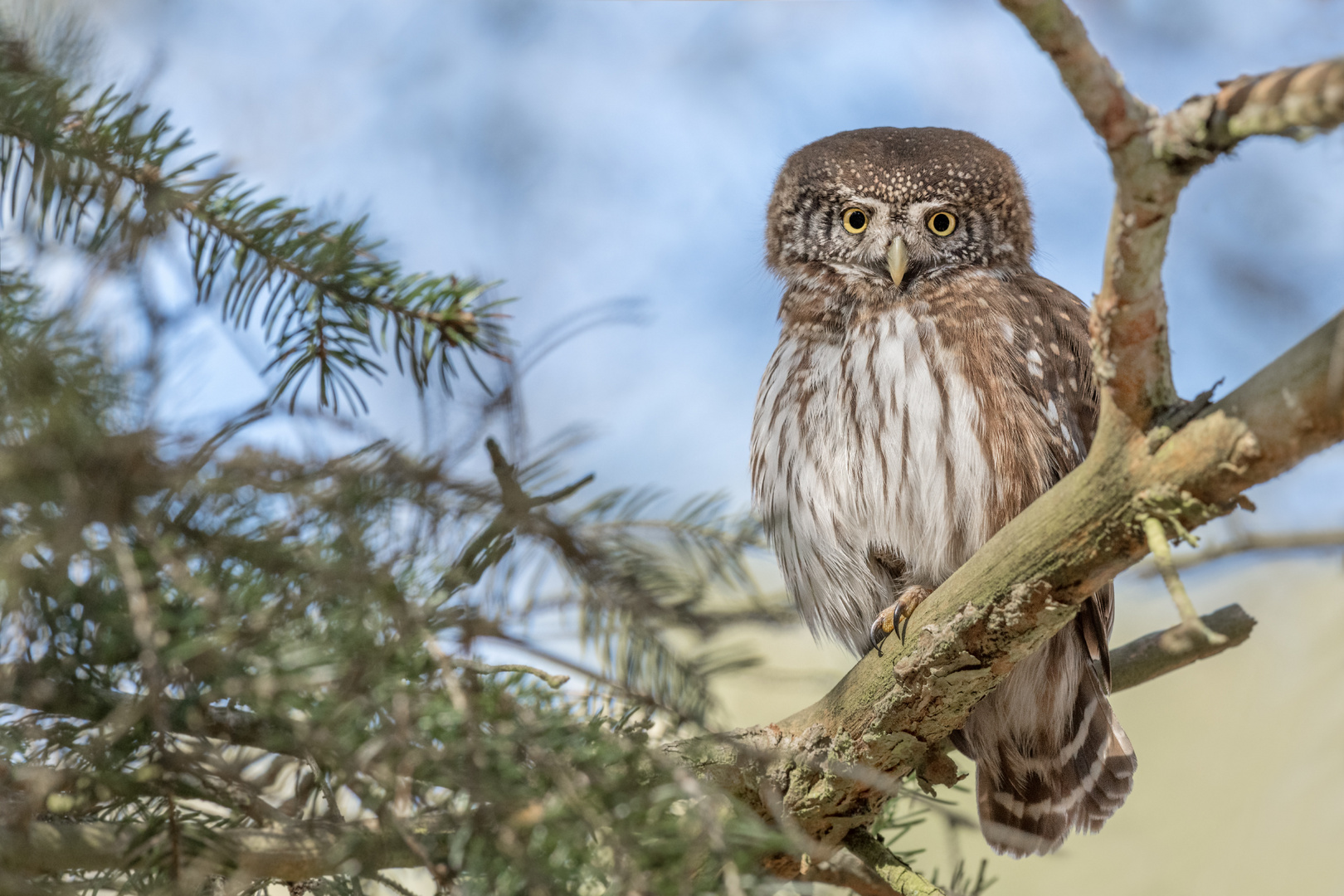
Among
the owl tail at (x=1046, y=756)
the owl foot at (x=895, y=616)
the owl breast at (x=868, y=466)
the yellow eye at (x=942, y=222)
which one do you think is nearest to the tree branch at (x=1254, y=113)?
the owl foot at (x=895, y=616)

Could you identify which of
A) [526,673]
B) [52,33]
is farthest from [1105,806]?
[52,33]

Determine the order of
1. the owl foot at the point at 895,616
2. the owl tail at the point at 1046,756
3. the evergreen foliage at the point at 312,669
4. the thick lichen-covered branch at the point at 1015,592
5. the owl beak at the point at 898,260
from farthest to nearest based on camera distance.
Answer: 1. the owl beak at the point at 898,260
2. the owl tail at the point at 1046,756
3. the owl foot at the point at 895,616
4. the thick lichen-covered branch at the point at 1015,592
5. the evergreen foliage at the point at 312,669

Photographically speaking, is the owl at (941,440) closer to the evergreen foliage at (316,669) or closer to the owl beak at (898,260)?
the owl beak at (898,260)

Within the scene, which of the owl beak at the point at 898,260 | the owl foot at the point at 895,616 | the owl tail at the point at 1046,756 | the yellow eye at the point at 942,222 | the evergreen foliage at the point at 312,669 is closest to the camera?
the evergreen foliage at the point at 312,669

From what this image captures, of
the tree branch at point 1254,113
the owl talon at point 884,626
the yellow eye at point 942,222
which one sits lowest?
the owl talon at point 884,626

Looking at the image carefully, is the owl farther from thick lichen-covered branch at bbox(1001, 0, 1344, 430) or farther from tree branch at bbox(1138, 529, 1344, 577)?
thick lichen-covered branch at bbox(1001, 0, 1344, 430)

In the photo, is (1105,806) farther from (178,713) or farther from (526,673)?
(178,713)

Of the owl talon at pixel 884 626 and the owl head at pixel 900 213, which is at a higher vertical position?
the owl head at pixel 900 213

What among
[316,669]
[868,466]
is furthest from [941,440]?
[316,669]

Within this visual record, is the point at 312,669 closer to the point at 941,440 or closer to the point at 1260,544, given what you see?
the point at 941,440
